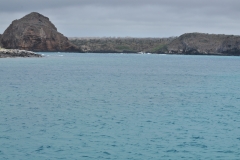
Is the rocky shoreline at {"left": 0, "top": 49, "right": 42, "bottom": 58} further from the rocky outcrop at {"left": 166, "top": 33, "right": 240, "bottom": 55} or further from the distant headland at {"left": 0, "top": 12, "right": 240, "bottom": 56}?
the rocky outcrop at {"left": 166, "top": 33, "right": 240, "bottom": 55}

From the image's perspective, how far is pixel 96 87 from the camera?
127 ft

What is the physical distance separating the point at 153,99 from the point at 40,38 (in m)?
116

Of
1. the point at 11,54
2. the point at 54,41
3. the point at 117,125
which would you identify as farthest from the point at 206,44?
the point at 117,125

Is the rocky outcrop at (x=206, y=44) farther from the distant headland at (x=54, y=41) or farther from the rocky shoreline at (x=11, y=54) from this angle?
the rocky shoreline at (x=11, y=54)

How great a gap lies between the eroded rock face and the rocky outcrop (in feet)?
138

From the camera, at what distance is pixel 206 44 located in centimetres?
16688

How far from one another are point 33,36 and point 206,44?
62.9 metres

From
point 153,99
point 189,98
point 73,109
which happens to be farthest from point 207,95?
point 73,109

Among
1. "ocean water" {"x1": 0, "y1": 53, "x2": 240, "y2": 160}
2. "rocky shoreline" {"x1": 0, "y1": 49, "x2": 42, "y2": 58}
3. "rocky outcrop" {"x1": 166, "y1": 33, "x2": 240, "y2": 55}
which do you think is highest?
"rocky outcrop" {"x1": 166, "y1": 33, "x2": 240, "y2": 55}

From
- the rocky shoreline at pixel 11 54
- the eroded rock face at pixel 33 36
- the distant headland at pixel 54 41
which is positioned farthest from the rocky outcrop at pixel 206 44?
the rocky shoreline at pixel 11 54

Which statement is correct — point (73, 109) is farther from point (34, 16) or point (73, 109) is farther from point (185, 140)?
point (34, 16)

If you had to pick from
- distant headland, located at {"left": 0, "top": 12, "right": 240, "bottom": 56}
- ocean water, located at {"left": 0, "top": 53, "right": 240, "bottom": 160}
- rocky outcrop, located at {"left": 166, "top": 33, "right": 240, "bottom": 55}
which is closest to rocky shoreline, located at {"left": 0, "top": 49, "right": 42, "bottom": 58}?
distant headland, located at {"left": 0, "top": 12, "right": 240, "bottom": 56}

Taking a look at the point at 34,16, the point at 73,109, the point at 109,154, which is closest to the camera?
the point at 109,154

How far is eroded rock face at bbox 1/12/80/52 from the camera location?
139m
